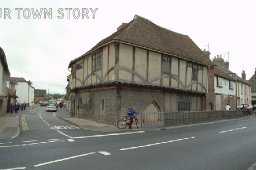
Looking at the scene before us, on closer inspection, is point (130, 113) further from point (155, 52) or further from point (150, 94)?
point (155, 52)

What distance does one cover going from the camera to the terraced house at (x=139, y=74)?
24.9 metres

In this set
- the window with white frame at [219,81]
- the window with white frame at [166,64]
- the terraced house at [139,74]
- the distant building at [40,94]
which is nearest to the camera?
the terraced house at [139,74]

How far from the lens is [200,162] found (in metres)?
10.1

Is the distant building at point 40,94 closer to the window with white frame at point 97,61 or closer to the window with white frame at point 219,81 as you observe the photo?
the window with white frame at point 219,81

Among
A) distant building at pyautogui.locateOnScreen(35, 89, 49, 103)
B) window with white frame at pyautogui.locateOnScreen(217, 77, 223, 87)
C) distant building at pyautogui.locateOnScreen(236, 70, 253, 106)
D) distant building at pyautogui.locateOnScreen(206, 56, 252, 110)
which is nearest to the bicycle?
distant building at pyautogui.locateOnScreen(206, 56, 252, 110)

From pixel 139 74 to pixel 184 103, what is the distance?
300 inches

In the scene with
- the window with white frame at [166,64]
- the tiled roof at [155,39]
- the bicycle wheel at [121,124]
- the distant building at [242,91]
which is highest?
the tiled roof at [155,39]

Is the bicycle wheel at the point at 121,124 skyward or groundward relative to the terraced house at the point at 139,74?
groundward

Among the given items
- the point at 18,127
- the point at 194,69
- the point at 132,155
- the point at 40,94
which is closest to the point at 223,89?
the point at 194,69

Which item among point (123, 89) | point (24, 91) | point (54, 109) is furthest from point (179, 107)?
point (24, 91)

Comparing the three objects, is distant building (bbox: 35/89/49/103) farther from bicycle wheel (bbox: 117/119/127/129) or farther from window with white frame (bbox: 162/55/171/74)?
bicycle wheel (bbox: 117/119/127/129)

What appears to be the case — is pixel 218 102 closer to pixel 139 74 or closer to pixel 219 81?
pixel 219 81

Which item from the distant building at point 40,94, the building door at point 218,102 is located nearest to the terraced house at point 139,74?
the building door at point 218,102

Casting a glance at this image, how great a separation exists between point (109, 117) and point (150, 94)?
13.7 ft
